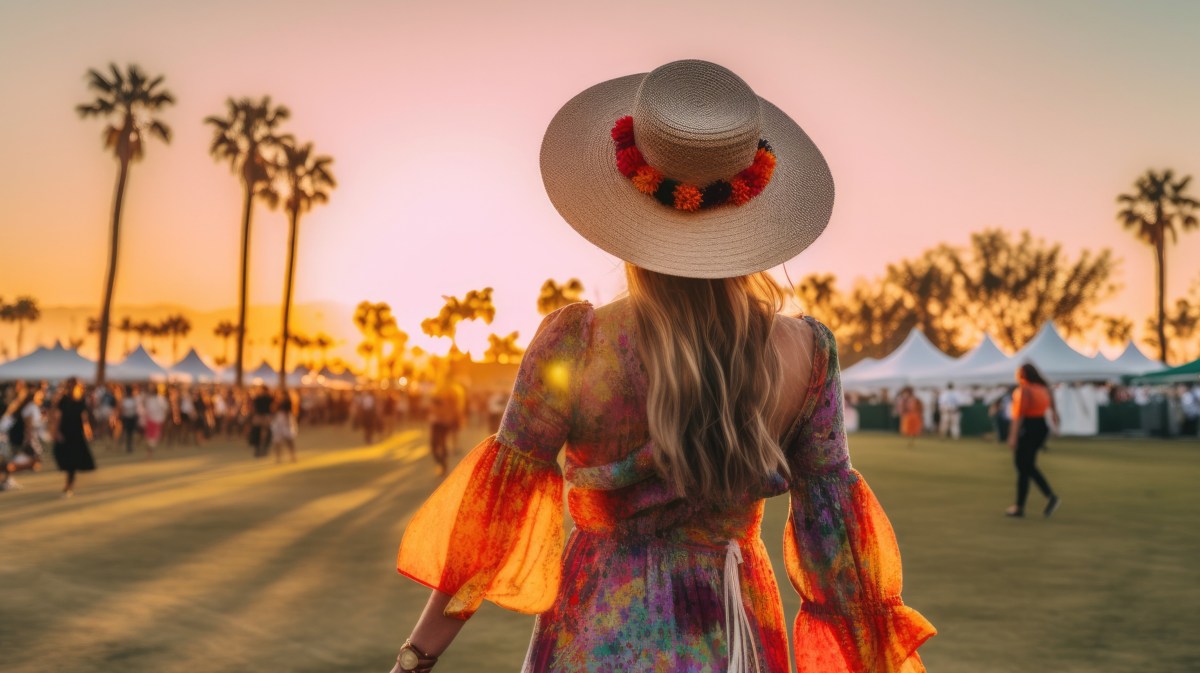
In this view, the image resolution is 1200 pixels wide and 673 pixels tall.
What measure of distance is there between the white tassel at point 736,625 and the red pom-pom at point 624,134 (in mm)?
807

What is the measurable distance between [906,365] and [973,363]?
3829 millimetres

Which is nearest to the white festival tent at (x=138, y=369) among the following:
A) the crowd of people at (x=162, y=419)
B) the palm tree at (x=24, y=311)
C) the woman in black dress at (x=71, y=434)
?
the crowd of people at (x=162, y=419)

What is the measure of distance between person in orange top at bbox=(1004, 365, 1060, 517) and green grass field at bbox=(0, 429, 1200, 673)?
0.49 m

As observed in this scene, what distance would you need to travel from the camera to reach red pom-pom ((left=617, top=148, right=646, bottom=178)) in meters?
2.02

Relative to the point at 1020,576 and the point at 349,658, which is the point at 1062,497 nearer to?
the point at 1020,576

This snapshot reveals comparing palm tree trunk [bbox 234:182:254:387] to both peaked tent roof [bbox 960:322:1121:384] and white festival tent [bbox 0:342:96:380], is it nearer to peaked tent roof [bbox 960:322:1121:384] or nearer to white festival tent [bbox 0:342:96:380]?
white festival tent [bbox 0:342:96:380]

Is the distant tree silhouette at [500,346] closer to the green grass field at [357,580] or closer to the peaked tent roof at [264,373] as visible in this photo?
the peaked tent roof at [264,373]

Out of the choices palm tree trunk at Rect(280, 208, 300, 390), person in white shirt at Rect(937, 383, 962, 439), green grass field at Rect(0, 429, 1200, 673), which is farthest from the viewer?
palm tree trunk at Rect(280, 208, 300, 390)

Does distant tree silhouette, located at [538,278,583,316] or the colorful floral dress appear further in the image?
distant tree silhouette, located at [538,278,583,316]

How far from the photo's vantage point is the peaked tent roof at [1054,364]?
33531 millimetres

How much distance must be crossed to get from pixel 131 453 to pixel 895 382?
88.1 ft

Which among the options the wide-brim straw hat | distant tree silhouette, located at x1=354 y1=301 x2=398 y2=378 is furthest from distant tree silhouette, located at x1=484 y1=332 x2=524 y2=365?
the wide-brim straw hat

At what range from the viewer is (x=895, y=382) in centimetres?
4019

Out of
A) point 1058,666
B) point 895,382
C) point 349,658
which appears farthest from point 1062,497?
point 895,382
